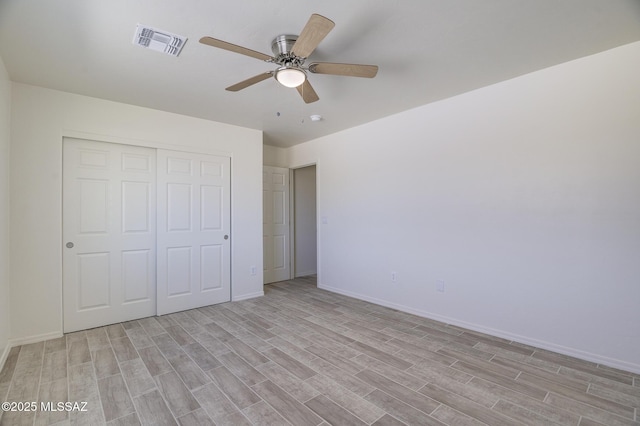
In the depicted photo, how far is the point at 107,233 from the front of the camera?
333 cm

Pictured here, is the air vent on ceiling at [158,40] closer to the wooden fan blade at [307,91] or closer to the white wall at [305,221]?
the wooden fan blade at [307,91]

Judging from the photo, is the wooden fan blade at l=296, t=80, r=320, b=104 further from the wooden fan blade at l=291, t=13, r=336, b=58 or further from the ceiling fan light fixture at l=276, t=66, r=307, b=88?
the wooden fan blade at l=291, t=13, r=336, b=58

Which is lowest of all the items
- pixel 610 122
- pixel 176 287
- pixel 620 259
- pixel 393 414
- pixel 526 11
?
pixel 393 414

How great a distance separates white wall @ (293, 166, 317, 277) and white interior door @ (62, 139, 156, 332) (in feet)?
8.85

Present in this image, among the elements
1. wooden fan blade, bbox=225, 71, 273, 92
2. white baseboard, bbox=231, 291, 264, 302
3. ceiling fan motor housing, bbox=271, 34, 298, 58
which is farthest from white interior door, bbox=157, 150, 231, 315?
ceiling fan motor housing, bbox=271, 34, 298, 58

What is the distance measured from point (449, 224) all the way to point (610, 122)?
1.55 meters

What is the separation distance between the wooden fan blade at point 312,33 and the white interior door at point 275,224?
350 cm

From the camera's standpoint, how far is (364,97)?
10.6ft

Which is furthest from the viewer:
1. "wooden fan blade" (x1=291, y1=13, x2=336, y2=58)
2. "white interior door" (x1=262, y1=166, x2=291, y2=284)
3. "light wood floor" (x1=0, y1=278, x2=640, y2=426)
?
"white interior door" (x1=262, y1=166, x2=291, y2=284)

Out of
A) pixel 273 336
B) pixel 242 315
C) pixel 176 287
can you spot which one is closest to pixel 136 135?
pixel 176 287

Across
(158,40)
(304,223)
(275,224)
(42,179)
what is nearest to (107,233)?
(42,179)

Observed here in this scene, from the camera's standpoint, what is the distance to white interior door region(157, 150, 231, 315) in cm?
369

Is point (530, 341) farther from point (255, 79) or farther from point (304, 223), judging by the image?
point (304, 223)

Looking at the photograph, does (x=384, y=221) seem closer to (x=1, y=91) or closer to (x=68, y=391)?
(x=68, y=391)
